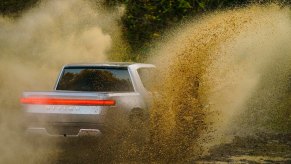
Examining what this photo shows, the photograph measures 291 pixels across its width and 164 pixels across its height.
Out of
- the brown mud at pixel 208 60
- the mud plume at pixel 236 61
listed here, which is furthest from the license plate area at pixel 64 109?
the mud plume at pixel 236 61

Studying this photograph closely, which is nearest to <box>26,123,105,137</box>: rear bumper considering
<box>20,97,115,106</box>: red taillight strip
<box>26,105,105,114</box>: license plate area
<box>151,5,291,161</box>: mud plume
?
<box>26,105,105,114</box>: license plate area

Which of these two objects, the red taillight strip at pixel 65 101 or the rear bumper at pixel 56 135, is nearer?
the rear bumper at pixel 56 135

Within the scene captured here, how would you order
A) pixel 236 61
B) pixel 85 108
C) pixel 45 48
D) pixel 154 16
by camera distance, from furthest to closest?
pixel 154 16 < pixel 236 61 < pixel 45 48 < pixel 85 108

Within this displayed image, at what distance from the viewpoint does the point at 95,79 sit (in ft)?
35.4

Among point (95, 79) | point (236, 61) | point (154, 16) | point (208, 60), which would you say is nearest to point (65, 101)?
point (95, 79)

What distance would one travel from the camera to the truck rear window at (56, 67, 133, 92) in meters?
10.6

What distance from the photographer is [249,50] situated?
1978 cm

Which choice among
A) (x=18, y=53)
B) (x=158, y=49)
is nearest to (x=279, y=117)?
(x=158, y=49)

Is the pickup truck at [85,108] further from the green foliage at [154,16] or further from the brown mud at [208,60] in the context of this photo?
the green foliage at [154,16]

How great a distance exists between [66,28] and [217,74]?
492 centimetres

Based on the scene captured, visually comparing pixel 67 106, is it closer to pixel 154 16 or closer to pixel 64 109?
pixel 64 109

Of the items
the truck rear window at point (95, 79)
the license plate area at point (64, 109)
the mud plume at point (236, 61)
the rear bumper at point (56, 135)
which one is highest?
the mud plume at point (236, 61)

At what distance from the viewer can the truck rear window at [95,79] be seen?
1058cm

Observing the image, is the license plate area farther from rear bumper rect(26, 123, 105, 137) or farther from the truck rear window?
the truck rear window
